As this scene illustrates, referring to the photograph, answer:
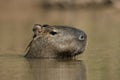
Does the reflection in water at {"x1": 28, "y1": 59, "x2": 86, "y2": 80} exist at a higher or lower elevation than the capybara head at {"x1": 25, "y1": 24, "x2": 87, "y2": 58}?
lower

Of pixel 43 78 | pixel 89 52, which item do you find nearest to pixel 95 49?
pixel 89 52

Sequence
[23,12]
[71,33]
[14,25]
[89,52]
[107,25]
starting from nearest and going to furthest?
[71,33], [89,52], [107,25], [14,25], [23,12]

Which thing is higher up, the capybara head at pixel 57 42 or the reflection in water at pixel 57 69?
the capybara head at pixel 57 42

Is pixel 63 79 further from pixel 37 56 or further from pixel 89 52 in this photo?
pixel 89 52

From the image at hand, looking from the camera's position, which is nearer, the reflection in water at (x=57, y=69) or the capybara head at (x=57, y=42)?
the reflection in water at (x=57, y=69)

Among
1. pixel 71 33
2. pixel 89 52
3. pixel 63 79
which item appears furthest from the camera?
pixel 89 52
